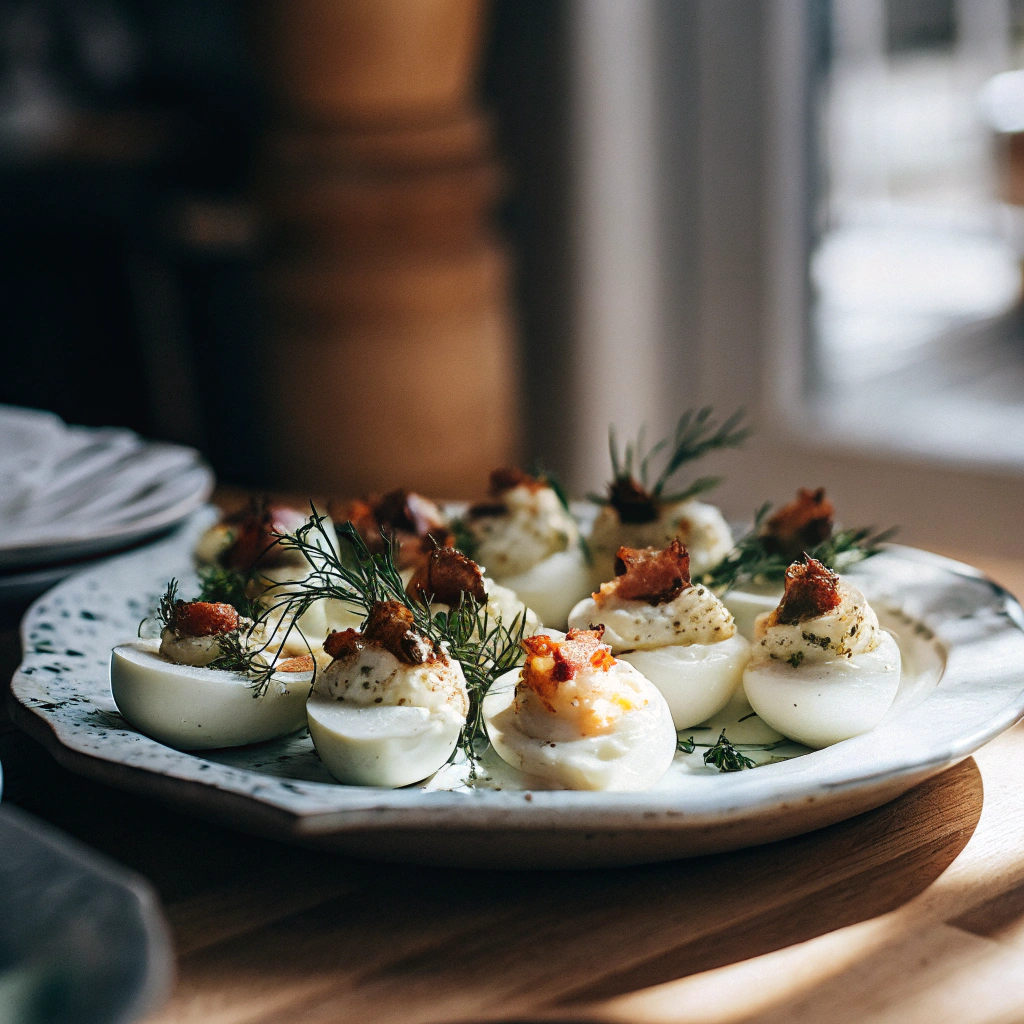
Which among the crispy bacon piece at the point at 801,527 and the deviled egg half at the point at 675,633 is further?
the crispy bacon piece at the point at 801,527

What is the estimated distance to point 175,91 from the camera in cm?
391

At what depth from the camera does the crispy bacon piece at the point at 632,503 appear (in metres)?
1.05

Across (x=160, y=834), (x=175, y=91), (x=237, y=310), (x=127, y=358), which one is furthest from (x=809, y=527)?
(x=175, y=91)

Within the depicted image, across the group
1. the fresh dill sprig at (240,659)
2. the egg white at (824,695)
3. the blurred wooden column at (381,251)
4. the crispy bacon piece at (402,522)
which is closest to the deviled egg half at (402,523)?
the crispy bacon piece at (402,522)

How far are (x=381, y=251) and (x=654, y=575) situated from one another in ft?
7.00

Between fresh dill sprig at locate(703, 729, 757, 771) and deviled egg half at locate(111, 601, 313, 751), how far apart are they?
27cm

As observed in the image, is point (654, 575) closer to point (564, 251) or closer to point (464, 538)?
point (464, 538)

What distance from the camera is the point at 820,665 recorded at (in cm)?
81

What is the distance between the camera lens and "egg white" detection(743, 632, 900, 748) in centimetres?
79

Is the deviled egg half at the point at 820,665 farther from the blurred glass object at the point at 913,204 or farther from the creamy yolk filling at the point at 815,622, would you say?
the blurred glass object at the point at 913,204

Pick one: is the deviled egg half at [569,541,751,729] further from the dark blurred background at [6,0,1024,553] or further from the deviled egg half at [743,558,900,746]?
the dark blurred background at [6,0,1024,553]

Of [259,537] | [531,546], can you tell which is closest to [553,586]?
[531,546]

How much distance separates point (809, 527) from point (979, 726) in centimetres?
33

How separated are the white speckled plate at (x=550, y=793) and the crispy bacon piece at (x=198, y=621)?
0.24ft
